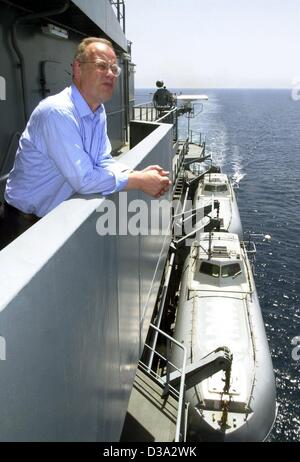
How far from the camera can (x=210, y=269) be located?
1642 centimetres

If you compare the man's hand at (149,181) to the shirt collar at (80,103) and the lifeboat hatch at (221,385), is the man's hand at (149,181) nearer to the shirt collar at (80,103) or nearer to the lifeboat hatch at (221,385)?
the shirt collar at (80,103)

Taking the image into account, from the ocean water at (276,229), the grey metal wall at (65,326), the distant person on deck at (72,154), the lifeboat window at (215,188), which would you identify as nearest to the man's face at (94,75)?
the distant person on deck at (72,154)

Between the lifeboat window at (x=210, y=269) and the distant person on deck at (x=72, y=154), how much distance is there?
13330mm

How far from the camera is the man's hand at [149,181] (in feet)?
9.49

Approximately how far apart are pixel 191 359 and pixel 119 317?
9.72 metres

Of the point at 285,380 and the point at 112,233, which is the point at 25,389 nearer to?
the point at 112,233

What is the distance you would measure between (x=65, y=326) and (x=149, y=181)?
1.56 meters

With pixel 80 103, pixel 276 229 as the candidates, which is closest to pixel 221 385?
pixel 80 103

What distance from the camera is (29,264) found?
1.46 meters

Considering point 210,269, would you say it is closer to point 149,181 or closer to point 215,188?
point 149,181

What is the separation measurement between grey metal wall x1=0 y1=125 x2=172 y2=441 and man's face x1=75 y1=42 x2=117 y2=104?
2.06 feet

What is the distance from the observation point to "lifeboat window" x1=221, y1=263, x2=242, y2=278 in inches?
636

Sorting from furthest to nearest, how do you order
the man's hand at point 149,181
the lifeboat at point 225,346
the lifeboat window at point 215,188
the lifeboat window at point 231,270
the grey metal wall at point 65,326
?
the lifeboat window at point 215,188 < the lifeboat window at point 231,270 < the lifeboat at point 225,346 < the man's hand at point 149,181 < the grey metal wall at point 65,326
